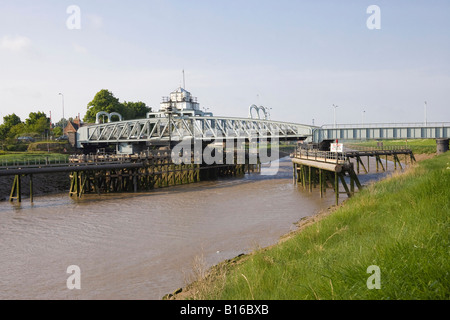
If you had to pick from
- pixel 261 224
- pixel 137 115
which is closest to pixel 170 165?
pixel 261 224

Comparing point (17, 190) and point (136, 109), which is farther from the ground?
point (136, 109)

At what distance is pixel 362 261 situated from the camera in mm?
7234

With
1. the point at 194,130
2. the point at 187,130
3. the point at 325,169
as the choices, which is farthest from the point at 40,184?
the point at 325,169

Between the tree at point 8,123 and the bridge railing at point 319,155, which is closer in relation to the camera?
the bridge railing at point 319,155

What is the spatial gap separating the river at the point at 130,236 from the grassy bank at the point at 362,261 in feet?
7.22

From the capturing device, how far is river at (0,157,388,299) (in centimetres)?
1258

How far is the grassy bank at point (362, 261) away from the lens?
5.88 m

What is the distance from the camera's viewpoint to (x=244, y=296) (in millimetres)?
7523

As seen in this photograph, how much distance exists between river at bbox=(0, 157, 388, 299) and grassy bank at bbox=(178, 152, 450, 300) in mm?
2201

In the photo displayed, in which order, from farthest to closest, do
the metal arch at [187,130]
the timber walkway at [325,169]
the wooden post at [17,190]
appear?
the metal arch at [187,130]
the wooden post at [17,190]
the timber walkway at [325,169]

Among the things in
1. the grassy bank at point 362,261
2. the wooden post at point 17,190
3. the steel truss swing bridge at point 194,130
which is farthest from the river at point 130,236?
the steel truss swing bridge at point 194,130

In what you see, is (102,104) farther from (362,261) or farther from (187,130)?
(362,261)

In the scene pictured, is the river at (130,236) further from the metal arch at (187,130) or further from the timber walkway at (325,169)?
the metal arch at (187,130)

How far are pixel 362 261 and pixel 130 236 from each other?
1366cm
